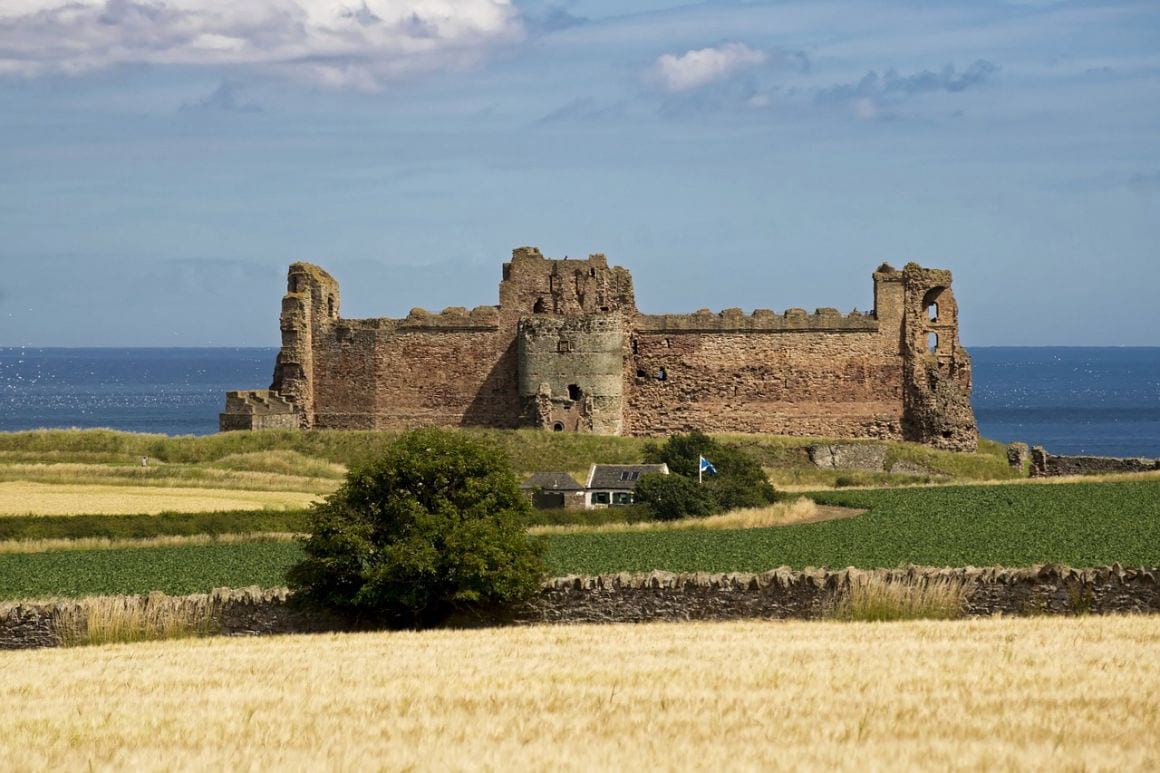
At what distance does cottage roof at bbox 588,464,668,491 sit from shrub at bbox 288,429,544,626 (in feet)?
51.9

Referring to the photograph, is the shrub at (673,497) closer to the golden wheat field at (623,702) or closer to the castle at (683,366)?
the castle at (683,366)

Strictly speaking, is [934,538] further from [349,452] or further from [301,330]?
[301,330]

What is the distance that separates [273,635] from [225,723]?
30.4ft

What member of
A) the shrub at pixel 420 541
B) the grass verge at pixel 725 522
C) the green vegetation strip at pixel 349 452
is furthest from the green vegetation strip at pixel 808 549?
the green vegetation strip at pixel 349 452

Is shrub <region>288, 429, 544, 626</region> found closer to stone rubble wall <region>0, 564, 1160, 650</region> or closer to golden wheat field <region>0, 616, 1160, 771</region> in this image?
stone rubble wall <region>0, 564, 1160, 650</region>

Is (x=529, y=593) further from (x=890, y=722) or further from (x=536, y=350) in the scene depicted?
(x=536, y=350)

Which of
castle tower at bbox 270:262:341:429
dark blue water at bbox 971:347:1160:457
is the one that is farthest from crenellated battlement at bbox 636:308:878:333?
dark blue water at bbox 971:347:1160:457

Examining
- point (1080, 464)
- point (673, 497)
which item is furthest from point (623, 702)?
point (1080, 464)

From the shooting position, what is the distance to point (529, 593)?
26.5 m

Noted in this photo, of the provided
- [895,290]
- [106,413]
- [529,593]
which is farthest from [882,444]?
[106,413]

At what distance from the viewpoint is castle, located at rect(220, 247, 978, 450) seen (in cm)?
5450

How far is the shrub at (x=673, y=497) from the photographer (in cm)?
4109

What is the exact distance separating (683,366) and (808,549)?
21.8 metres

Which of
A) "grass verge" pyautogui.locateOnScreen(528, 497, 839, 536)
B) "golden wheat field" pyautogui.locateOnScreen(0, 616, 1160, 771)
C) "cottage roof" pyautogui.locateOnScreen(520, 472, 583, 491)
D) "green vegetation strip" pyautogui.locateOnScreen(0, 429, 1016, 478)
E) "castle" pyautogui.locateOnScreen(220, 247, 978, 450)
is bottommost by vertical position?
"golden wheat field" pyautogui.locateOnScreen(0, 616, 1160, 771)
